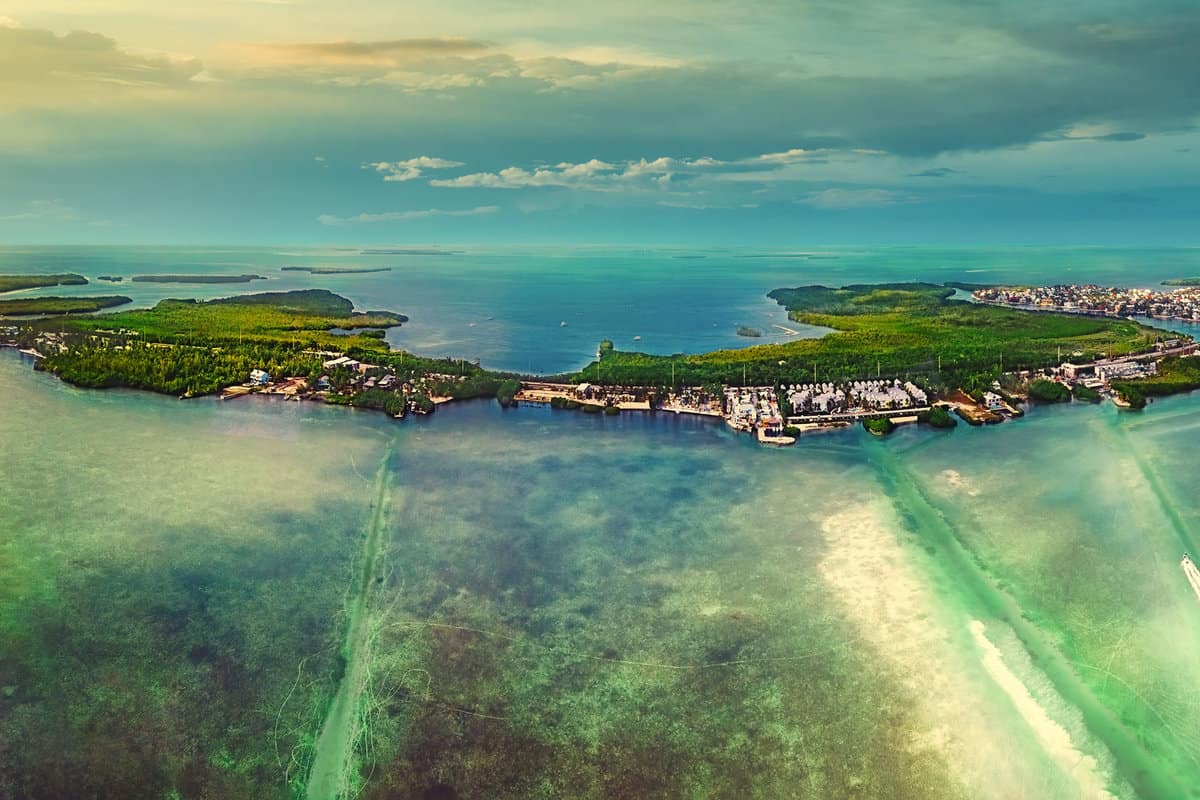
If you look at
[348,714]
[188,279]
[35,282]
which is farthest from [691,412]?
[188,279]

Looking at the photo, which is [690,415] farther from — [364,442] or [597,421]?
[364,442]

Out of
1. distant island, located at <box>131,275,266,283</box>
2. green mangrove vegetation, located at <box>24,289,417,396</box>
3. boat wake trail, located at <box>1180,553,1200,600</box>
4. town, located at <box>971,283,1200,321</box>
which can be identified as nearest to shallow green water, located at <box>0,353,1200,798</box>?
boat wake trail, located at <box>1180,553,1200,600</box>

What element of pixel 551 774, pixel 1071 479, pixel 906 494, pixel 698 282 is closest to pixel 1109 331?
pixel 1071 479

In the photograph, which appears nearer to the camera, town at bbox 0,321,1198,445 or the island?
town at bbox 0,321,1198,445

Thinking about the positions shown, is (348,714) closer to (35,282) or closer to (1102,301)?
(1102,301)

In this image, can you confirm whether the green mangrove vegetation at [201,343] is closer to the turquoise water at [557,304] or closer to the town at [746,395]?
the town at [746,395]

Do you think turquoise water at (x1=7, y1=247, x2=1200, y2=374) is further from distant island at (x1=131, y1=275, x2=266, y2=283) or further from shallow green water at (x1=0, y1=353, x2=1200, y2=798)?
shallow green water at (x1=0, y1=353, x2=1200, y2=798)
